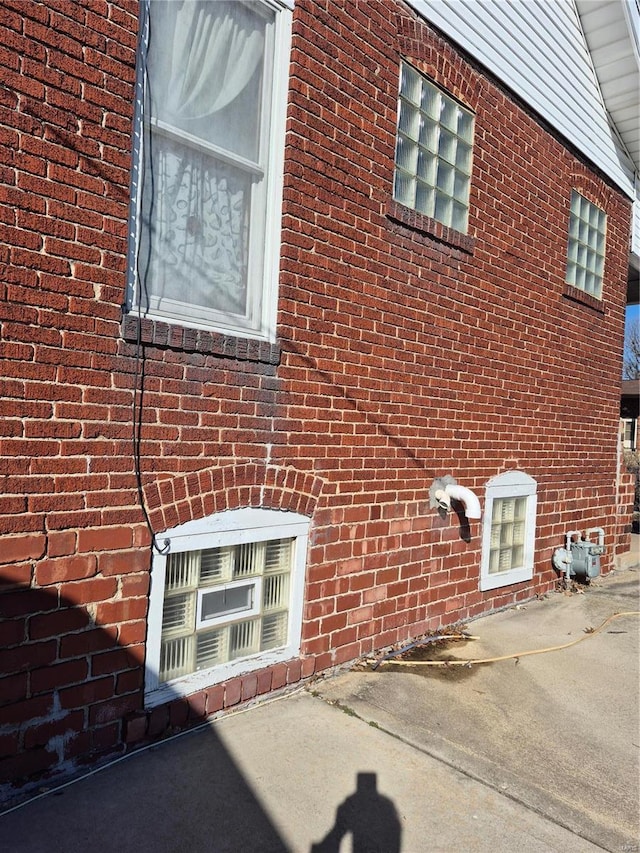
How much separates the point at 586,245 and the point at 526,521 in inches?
128

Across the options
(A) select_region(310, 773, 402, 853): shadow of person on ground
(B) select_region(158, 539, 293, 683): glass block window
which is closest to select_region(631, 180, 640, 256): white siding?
(B) select_region(158, 539, 293, 683): glass block window

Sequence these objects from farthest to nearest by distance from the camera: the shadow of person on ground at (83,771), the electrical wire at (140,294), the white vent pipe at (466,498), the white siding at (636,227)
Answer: the white siding at (636,227) → the white vent pipe at (466,498) → the electrical wire at (140,294) → the shadow of person on ground at (83,771)

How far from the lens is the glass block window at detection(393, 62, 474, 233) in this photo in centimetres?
473

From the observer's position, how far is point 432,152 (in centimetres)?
497

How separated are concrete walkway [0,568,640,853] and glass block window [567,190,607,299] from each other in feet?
14.8

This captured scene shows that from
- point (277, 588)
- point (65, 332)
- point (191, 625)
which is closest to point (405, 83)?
point (65, 332)

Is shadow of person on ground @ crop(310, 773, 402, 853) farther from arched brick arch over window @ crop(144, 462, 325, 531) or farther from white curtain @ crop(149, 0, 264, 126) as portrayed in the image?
white curtain @ crop(149, 0, 264, 126)

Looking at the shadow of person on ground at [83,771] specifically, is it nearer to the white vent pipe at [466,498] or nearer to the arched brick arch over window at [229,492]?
the arched brick arch over window at [229,492]

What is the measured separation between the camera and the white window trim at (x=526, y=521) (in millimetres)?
5750

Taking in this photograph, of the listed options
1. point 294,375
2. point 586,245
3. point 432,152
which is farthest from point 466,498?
point 586,245

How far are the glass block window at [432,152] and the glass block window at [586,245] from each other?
218cm

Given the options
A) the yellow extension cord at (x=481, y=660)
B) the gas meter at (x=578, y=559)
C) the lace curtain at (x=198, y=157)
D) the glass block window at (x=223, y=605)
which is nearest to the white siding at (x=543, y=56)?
the lace curtain at (x=198, y=157)

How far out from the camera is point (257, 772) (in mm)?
3010

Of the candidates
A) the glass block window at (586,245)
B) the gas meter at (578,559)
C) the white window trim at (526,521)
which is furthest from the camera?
the glass block window at (586,245)
